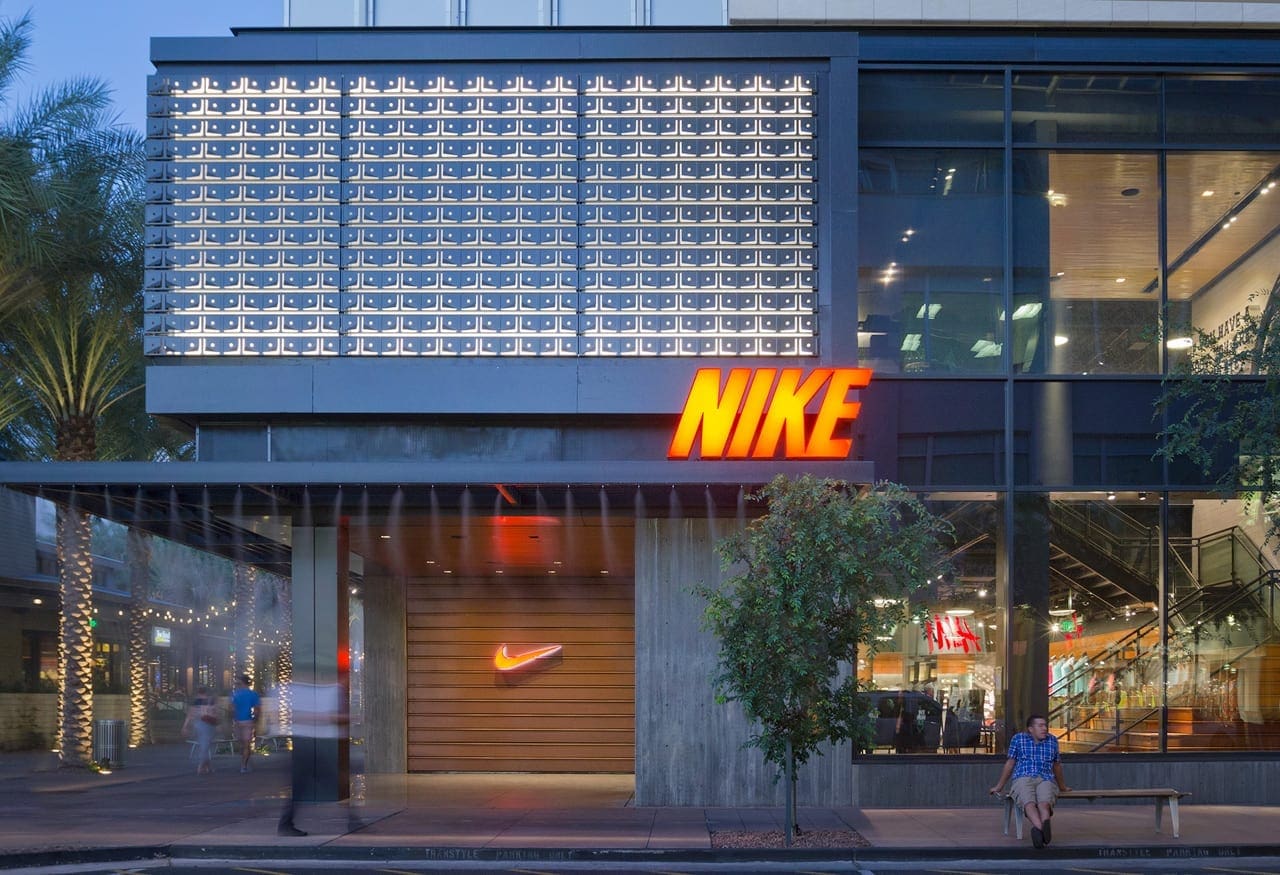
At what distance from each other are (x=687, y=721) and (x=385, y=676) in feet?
28.7

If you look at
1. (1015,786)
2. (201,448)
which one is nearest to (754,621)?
(1015,786)

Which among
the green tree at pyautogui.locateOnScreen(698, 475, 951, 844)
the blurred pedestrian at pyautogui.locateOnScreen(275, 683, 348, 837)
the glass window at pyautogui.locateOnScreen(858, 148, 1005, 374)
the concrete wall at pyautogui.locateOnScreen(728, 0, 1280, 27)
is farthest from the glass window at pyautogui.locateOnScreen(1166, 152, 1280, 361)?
the blurred pedestrian at pyautogui.locateOnScreen(275, 683, 348, 837)

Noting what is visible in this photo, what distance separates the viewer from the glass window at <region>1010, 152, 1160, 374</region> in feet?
62.4

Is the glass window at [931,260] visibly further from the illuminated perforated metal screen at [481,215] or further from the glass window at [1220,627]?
the glass window at [1220,627]

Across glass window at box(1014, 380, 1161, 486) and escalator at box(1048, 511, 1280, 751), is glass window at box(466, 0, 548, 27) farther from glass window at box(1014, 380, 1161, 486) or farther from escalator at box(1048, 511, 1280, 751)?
escalator at box(1048, 511, 1280, 751)

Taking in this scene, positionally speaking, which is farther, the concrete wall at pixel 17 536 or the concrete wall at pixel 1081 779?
the concrete wall at pixel 17 536

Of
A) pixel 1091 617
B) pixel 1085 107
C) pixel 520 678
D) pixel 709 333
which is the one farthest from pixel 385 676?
pixel 1085 107

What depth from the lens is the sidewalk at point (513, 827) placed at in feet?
46.9

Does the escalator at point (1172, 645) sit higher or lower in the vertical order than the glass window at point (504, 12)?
lower

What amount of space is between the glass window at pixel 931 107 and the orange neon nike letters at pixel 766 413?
12.9 feet


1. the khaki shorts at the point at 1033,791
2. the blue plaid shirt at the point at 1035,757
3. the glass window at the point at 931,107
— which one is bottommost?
the khaki shorts at the point at 1033,791

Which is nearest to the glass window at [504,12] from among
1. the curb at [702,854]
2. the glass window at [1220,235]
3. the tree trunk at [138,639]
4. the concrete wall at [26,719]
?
the glass window at [1220,235]

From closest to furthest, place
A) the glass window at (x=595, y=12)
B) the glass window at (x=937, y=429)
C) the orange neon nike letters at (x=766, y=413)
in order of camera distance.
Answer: the orange neon nike letters at (x=766, y=413), the glass window at (x=937, y=429), the glass window at (x=595, y=12)

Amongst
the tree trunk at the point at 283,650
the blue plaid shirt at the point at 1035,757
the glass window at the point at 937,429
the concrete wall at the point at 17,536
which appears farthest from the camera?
the concrete wall at the point at 17,536
